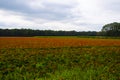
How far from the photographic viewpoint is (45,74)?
11.0 metres

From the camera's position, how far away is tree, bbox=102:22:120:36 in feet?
370

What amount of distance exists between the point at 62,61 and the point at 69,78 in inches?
216

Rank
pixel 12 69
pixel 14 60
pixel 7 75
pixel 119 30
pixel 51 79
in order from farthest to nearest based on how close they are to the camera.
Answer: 1. pixel 119 30
2. pixel 14 60
3. pixel 12 69
4. pixel 7 75
5. pixel 51 79

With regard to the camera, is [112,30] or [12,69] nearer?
[12,69]

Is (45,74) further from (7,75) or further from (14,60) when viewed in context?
(14,60)

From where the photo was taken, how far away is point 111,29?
4685 inches

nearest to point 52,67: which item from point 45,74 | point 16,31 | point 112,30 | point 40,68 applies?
point 40,68

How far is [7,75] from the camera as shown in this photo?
10.6m

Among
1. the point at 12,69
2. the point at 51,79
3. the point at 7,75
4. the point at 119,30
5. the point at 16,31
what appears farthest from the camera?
the point at 16,31

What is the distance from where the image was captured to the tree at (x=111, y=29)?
→ 113 metres

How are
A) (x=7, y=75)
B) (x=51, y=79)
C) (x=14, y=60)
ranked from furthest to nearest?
1. (x=14, y=60)
2. (x=7, y=75)
3. (x=51, y=79)

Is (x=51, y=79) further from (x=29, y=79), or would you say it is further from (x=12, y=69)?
(x=12, y=69)

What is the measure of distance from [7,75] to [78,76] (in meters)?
3.83

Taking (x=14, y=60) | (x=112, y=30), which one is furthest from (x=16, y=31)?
(x=14, y=60)
